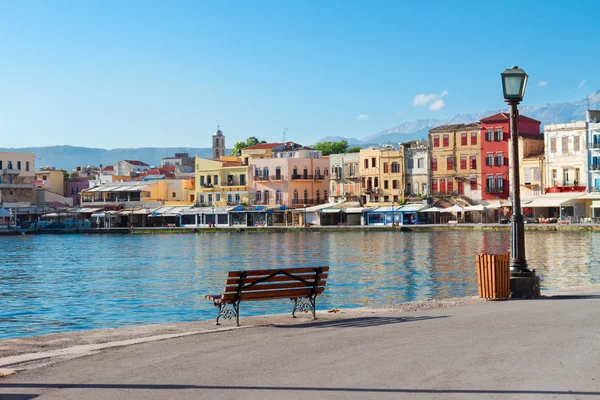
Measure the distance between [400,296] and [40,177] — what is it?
357 feet

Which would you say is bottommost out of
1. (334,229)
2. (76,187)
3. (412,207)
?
(334,229)

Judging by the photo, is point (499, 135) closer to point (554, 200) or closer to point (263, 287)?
point (554, 200)

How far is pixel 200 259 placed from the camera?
4697 centimetres

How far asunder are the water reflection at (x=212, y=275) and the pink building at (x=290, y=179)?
3141cm

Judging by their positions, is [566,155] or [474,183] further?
[474,183]

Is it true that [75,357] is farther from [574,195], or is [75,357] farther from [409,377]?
[574,195]

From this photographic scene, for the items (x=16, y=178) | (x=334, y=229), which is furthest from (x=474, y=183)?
(x=16, y=178)

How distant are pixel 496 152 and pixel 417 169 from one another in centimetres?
901

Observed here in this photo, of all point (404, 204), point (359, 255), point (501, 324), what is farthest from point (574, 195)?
point (501, 324)

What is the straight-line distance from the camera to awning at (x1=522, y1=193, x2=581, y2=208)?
68.5 m

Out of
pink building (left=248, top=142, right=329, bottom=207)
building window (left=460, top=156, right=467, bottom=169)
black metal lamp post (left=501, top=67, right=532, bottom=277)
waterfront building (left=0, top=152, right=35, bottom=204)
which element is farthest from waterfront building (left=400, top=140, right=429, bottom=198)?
black metal lamp post (left=501, top=67, right=532, bottom=277)

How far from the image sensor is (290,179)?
9231cm

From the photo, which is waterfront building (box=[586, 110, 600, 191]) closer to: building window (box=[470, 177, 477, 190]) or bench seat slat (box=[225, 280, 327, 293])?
building window (box=[470, 177, 477, 190])

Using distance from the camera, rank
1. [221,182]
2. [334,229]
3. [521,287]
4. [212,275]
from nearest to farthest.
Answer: [521,287] < [212,275] < [334,229] < [221,182]
